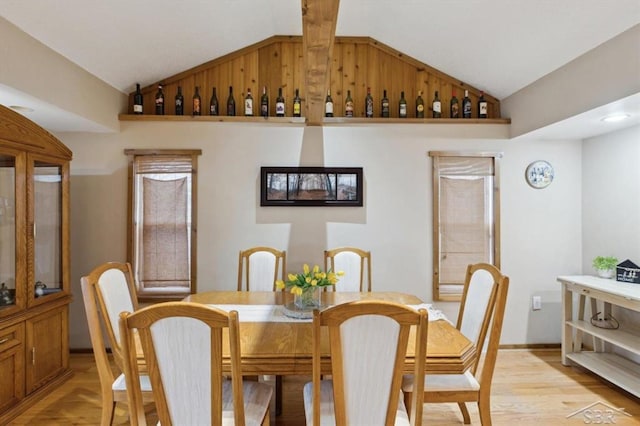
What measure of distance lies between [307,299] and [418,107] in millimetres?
2387

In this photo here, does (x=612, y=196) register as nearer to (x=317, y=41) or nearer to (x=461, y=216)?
(x=461, y=216)

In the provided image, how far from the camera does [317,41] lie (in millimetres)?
1870

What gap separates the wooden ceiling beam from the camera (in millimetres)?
1597

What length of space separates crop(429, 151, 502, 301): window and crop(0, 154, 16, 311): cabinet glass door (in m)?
3.42

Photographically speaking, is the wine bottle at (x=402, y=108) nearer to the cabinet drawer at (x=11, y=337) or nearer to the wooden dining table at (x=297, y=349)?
the wooden dining table at (x=297, y=349)

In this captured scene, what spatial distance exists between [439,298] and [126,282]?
2.74m

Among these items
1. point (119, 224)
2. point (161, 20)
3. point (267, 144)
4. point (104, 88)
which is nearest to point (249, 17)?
point (161, 20)

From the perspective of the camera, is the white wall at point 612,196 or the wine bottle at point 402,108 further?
the wine bottle at point 402,108

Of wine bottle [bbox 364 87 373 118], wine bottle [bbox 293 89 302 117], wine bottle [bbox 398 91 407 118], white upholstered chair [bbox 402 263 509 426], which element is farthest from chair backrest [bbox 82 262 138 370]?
wine bottle [bbox 398 91 407 118]

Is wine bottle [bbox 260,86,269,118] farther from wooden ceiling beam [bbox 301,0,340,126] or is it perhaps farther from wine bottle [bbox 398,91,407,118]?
wine bottle [bbox 398,91,407,118]

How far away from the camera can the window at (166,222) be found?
344 centimetres

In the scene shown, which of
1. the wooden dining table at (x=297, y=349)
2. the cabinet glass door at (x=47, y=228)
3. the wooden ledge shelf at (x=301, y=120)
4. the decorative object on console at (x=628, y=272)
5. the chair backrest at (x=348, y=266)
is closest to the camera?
the wooden dining table at (x=297, y=349)

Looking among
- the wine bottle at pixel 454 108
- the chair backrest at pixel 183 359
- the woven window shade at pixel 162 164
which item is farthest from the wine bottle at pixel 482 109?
the chair backrest at pixel 183 359

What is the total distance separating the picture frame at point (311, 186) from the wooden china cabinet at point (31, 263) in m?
1.70
